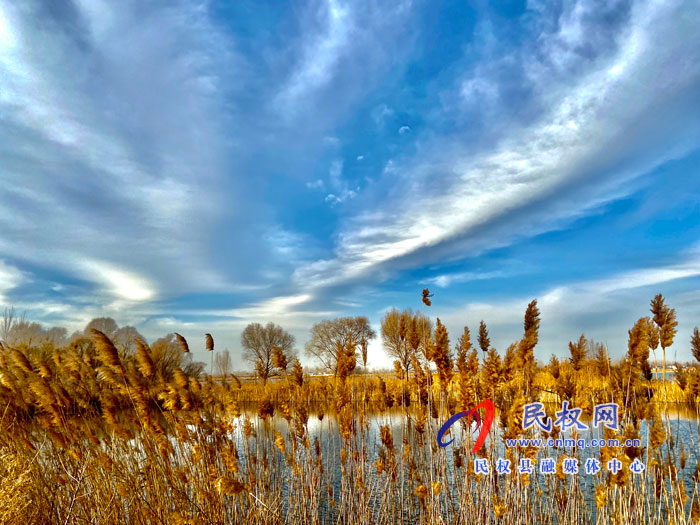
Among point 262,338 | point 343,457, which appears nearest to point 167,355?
point 343,457

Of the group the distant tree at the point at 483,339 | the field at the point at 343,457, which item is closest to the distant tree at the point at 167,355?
the field at the point at 343,457

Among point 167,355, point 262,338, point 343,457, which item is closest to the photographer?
point 343,457

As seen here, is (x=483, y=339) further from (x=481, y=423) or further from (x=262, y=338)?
(x=262, y=338)

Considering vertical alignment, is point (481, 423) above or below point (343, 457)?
above

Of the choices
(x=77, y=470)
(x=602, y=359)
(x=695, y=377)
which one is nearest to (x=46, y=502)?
(x=77, y=470)

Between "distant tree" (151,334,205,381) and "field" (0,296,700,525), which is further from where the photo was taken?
"distant tree" (151,334,205,381)

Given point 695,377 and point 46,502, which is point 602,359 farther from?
point 46,502

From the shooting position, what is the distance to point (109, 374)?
4602 millimetres

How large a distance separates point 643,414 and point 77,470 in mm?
5747

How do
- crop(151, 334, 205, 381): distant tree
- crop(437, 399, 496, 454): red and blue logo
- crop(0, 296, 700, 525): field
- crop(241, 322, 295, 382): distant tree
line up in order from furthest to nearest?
1. crop(241, 322, 295, 382): distant tree
2. crop(151, 334, 205, 381): distant tree
3. crop(437, 399, 496, 454): red and blue logo
4. crop(0, 296, 700, 525): field

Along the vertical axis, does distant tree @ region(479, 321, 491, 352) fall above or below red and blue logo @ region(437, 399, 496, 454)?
above

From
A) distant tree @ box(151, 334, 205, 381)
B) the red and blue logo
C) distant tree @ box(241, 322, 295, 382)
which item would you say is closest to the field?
the red and blue logo

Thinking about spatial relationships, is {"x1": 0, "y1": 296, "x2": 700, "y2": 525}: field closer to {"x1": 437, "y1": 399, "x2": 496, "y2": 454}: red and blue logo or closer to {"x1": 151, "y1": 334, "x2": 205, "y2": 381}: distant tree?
{"x1": 437, "y1": 399, "x2": 496, "y2": 454}: red and blue logo

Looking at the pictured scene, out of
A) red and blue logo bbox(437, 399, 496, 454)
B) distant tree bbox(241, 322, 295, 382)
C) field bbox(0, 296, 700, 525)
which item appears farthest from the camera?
distant tree bbox(241, 322, 295, 382)
